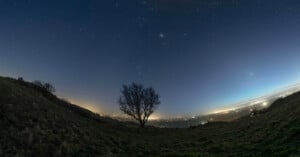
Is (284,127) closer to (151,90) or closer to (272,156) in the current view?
(272,156)

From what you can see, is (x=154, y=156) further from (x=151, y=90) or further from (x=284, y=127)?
(x=151, y=90)

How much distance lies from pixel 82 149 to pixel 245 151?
43.6 ft

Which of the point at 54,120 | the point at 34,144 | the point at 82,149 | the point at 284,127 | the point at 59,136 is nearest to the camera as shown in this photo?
the point at 34,144

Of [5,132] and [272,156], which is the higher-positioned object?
[5,132]

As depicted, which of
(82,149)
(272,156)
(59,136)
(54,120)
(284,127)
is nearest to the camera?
(272,156)

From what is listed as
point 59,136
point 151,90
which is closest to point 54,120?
point 59,136

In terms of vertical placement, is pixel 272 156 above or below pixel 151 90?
below

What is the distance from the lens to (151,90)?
8831 centimetres

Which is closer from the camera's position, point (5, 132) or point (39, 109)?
point (5, 132)

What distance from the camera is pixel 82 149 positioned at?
81.5 ft

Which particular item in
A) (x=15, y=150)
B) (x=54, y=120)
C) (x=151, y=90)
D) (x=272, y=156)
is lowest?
(x=272, y=156)

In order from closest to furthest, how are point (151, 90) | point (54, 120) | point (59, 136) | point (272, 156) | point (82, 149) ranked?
1. point (272, 156)
2. point (82, 149)
3. point (59, 136)
4. point (54, 120)
5. point (151, 90)

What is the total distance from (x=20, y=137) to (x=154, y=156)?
11.1 meters

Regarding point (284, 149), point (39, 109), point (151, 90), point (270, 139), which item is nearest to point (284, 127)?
point (270, 139)
